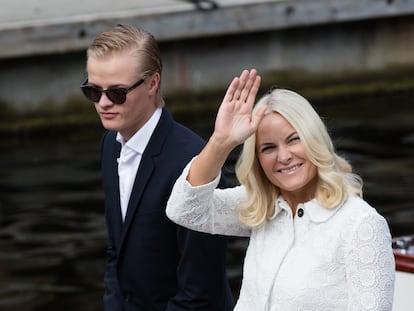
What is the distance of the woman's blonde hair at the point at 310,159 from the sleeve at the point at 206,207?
10 centimetres

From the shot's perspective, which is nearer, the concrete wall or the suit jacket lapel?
the suit jacket lapel

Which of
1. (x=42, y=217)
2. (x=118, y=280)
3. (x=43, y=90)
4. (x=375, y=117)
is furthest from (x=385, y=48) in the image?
(x=118, y=280)

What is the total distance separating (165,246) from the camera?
3.44 meters

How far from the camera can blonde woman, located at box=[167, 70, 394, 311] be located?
2910 mm

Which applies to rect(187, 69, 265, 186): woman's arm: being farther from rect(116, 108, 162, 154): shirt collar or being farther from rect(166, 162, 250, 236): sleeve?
rect(116, 108, 162, 154): shirt collar

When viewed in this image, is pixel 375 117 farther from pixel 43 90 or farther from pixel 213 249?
pixel 213 249

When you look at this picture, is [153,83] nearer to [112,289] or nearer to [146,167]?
→ [146,167]

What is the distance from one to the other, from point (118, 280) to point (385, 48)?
388 inches

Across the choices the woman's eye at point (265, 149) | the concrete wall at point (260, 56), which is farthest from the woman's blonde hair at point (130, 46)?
the concrete wall at point (260, 56)

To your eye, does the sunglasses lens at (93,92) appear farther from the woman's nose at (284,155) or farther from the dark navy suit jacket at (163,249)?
the woman's nose at (284,155)

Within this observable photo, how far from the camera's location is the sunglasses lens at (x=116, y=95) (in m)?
3.37

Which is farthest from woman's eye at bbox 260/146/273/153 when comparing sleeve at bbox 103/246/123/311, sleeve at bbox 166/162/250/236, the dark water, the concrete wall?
the concrete wall

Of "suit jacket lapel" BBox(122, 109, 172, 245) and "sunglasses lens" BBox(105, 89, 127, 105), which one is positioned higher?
"sunglasses lens" BBox(105, 89, 127, 105)

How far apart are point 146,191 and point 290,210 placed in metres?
0.53
